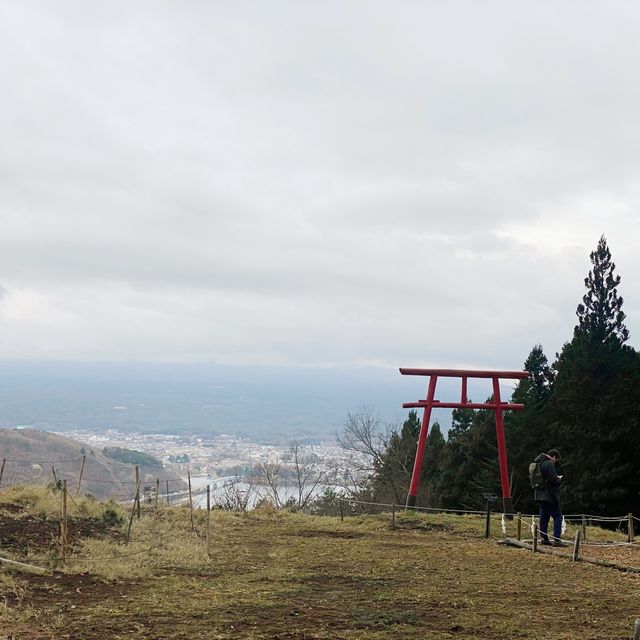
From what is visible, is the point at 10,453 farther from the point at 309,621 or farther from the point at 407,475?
the point at 309,621

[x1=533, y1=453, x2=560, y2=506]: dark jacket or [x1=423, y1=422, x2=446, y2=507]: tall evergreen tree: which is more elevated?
[x1=533, y1=453, x2=560, y2=506]: dark jacket

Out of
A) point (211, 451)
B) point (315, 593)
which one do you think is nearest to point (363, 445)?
point (315, 593)

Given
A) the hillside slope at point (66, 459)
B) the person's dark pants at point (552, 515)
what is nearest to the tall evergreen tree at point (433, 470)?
the hillside slope at point (66, 459)

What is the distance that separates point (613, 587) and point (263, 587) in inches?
203

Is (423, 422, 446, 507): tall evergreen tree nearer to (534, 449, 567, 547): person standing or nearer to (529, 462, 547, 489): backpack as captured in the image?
(534, 449, 567, 547): person standing

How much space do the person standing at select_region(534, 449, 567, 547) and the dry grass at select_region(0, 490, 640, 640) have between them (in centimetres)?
123

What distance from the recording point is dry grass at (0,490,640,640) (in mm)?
7984

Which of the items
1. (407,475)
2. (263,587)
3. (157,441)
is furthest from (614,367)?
(157,441)

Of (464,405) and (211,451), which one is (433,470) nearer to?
(464,405)

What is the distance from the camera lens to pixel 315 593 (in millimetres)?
10227

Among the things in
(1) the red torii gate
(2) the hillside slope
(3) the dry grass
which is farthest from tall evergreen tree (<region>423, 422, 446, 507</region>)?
(3) the dry grass

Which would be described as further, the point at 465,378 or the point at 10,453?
the point at 10,453

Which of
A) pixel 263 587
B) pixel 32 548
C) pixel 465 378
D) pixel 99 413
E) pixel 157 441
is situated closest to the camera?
pixel 263 587

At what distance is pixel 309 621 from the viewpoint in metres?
8.33
